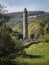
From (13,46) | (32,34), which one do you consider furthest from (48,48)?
(32,34)

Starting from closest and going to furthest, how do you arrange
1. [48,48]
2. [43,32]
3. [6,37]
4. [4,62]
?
[4,62] → [6,37] → [48,48] → [43,32]

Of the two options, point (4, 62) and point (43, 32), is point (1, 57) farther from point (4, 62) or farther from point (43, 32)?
point (43, 32)

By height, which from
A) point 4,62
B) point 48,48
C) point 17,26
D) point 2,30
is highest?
point 2,30

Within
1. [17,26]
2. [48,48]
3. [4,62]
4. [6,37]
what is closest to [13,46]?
[6,37]

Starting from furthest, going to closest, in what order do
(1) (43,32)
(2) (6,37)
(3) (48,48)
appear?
(1) (43,32) → (3) (48,48) → (2) (6,37)

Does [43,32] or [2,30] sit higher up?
[2,30]

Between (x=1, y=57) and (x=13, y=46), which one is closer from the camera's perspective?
(x=1, y=57)

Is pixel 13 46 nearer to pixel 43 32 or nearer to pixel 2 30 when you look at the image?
pixel 2 30

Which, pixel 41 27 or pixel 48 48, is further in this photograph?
pixel 41 27

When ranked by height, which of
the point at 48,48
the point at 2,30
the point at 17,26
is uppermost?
the point at 2,30

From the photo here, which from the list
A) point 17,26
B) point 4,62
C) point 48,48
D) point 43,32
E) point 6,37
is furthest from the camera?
point 17,26
